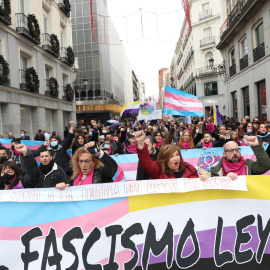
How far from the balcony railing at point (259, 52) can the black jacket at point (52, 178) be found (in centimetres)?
1362

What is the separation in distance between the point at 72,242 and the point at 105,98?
132 ft

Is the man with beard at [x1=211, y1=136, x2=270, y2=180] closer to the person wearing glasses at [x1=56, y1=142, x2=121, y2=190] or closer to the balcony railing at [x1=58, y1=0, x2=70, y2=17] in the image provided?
the person wearing glasses at [x1=56, y1=142, x2=121, y2=190]

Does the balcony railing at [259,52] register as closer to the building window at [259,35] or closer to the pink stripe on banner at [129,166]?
the building window at [259,35]

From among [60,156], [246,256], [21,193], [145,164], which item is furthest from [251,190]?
[60,156]

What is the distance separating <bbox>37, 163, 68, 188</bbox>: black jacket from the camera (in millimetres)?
3643

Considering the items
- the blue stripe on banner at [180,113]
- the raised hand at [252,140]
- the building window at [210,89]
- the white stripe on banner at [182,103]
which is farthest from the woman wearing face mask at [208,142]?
the building window at [210,89]

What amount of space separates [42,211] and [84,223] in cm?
42

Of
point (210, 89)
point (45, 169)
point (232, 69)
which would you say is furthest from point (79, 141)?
point (210, 89)

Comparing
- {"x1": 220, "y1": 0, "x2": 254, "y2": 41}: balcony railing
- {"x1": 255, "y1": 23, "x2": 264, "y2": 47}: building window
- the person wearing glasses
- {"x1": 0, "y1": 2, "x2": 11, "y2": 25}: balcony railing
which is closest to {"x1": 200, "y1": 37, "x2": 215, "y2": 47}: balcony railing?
{"x1": 220, "y1": 0, "x2": 254, "y2": 41}: balcony railing

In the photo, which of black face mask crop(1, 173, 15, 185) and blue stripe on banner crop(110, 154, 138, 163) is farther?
blue stripe on banner crop(110, 154, 138, 163)

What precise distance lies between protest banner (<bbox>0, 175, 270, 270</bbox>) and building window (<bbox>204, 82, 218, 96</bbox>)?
37132 millimetres

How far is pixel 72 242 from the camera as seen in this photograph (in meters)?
2.64

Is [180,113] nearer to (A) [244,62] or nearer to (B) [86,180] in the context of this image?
(B) [86,180]

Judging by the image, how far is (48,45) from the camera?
1878 centimetres
